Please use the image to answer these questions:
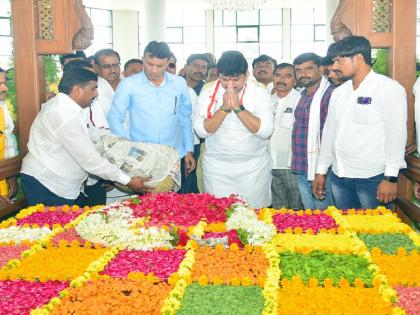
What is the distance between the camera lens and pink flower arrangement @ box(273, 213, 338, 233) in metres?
3.24

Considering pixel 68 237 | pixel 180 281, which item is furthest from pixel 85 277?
pixel 68 237

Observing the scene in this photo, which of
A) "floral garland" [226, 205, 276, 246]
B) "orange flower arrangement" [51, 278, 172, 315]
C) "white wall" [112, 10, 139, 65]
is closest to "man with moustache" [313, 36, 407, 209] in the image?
"floral garland" [226, 205, 276, 246]

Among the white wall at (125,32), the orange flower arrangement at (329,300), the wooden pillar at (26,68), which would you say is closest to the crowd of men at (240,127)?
the wooden pillar at (26,68)

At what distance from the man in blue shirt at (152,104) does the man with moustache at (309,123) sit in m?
0.97

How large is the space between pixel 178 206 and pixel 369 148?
1.41 m

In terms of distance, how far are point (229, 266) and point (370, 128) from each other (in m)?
1.73

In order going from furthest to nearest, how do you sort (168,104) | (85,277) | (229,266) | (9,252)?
(168,104)
(9,252)
(229,266)
(85,277)

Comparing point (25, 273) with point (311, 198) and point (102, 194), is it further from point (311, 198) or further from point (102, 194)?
point (311, 198)

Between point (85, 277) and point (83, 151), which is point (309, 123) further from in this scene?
point (85, 277)

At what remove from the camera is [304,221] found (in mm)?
3359

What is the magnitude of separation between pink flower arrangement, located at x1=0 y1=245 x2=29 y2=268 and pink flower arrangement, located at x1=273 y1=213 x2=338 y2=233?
145 centimetres

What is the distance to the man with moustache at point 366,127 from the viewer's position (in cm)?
369

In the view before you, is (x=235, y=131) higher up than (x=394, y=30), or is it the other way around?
(x=394, y=30)

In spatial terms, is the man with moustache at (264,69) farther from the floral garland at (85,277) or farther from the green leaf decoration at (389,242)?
the floral garland at (85,277)
